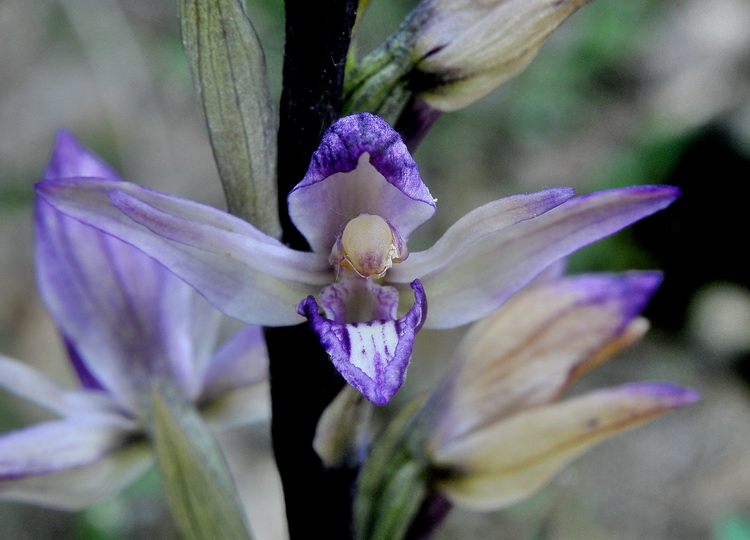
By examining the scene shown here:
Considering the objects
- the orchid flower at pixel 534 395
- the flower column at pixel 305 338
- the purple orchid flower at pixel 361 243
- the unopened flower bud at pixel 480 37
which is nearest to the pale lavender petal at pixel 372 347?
the purple orchid flower at pixel 361 243

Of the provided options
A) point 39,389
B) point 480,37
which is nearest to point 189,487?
point 39,389

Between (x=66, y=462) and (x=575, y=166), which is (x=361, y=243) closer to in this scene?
(x=66, y=462)

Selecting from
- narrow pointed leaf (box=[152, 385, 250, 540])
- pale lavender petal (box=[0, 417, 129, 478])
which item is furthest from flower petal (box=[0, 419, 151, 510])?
narrow pointed leaf (box=[152, 385, 250, 540])

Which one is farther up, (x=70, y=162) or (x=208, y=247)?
(x=208, y=247)

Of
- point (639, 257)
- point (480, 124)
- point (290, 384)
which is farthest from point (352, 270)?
point (480, 124)

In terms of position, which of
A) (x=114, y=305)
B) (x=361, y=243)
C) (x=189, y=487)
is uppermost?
(x=361, y=243)

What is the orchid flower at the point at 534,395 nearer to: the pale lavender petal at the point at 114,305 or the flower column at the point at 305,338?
the flower column at the point at 305,338

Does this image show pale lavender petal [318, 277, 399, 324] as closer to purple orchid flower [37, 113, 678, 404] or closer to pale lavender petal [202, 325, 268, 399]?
purple orchid flower [37, 113, 678, 404]
